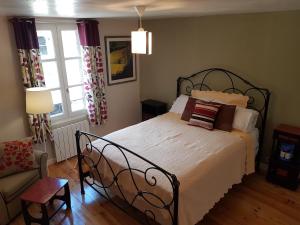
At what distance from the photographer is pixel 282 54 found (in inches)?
122

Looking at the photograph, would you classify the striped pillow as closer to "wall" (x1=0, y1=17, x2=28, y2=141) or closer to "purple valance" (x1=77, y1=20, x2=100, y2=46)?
"purple valance" (x1=77, y1=20, x2=100, y2=46)

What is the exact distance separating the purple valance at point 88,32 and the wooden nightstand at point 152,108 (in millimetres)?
1489

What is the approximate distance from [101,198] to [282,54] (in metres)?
2.97

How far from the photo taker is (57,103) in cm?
383

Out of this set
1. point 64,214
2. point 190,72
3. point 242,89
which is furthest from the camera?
point 190,72

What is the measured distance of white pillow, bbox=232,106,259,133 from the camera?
3.18m

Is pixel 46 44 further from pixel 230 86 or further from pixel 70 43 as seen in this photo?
pixel 230 86

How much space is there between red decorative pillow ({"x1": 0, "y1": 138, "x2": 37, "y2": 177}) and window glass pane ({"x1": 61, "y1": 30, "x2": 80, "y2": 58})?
1613 millimetres

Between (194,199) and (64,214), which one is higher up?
(194,199)

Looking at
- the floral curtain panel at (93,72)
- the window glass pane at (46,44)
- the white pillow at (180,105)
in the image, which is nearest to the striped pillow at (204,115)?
the white pillow at (180,105)

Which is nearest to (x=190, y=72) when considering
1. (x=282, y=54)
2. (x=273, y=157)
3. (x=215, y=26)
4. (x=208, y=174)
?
(x=215, y=26)

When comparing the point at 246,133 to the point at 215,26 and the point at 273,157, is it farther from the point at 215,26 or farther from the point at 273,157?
the point at 215,26

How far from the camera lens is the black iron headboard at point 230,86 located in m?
3.39

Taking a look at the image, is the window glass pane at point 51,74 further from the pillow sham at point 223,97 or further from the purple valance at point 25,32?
the pillow sham at point 223,97
